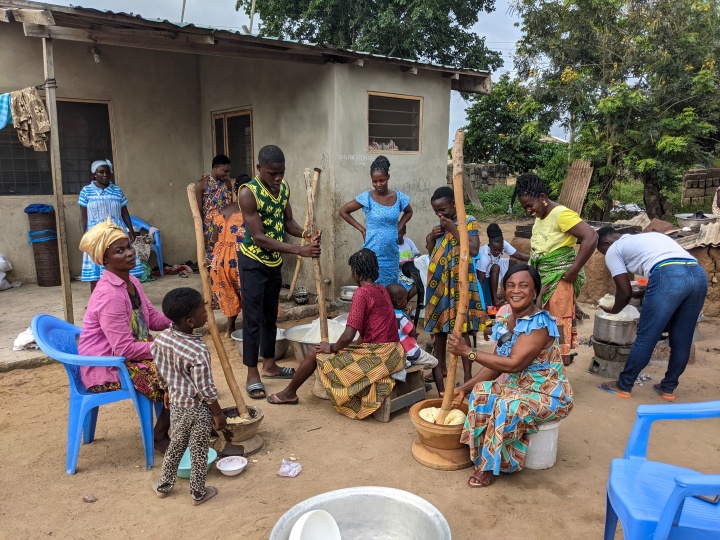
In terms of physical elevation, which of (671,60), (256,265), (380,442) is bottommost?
(380,442)

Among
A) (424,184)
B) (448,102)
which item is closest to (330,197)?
(424,184)

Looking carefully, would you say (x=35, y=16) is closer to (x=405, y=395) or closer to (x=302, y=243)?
(x=302, y=243)

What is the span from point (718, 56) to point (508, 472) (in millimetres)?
11533

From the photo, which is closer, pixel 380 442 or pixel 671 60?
pixel 380 442

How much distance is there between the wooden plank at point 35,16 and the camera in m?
4.36

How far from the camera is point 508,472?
3.19 m

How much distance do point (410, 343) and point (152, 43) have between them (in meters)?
3.70

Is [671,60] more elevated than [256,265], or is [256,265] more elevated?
[671,60]

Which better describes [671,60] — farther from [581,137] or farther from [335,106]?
[335,106]

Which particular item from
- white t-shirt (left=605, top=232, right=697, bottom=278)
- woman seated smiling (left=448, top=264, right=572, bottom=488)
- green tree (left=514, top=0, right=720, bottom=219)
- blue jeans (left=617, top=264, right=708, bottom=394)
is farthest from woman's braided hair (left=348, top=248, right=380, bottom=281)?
green tree (left=514, top=0, right=720, bottom=219)

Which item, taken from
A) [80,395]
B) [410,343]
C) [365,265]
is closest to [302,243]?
[410,343]

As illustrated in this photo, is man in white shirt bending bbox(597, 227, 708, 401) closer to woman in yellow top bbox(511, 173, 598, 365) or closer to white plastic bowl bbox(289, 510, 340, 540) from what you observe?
woman in yellow top bbox(511, 173, 598, 365)

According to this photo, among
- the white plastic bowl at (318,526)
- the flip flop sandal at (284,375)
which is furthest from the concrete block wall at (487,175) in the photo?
the white plastic bowl at (318,526)

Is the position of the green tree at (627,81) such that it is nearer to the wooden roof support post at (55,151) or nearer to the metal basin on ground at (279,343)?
the metal basin on ground at (279,343)
